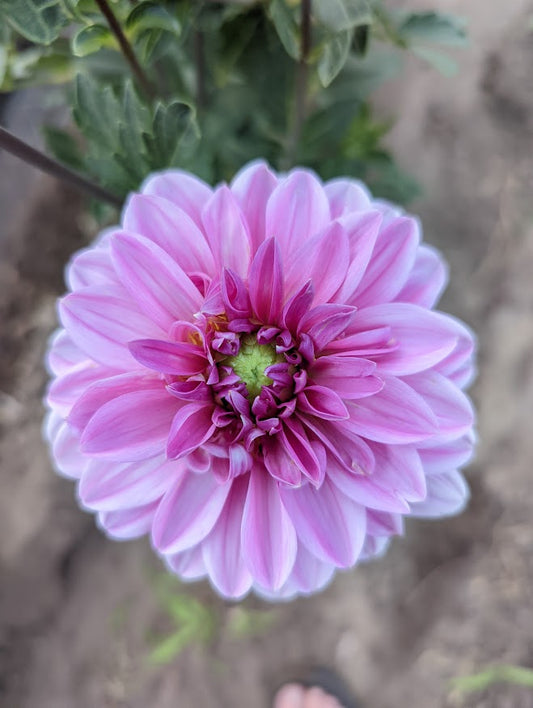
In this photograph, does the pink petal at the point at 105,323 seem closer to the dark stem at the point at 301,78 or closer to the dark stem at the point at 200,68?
the dark stem at the point at 301,78

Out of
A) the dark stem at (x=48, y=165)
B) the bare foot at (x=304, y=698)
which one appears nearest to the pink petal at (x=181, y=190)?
the dark stem at (x=48, y=165)

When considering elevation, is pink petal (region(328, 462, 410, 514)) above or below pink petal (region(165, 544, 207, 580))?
above

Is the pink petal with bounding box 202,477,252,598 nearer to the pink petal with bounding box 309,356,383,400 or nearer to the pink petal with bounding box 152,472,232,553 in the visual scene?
the pink petal with bounding box 152,472,232,553

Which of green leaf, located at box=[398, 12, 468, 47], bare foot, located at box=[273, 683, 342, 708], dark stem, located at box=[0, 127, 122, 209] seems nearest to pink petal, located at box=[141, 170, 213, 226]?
dark stem, located at box=[0, 127, 122, 209]

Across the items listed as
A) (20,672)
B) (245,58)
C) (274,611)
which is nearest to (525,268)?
(245,58)

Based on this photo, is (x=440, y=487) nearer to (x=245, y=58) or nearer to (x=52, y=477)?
(x=245, y=58)

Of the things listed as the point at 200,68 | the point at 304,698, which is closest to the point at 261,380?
the point at 200,68

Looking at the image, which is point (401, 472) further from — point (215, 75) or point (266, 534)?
point (215, 75)
